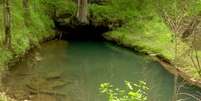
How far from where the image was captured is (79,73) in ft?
80.1

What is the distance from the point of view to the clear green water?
67.3 feet

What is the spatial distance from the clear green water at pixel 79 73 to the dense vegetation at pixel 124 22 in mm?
987

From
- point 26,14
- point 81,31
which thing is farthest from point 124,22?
point 26,14

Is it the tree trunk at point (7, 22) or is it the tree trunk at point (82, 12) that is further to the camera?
the tree trunk at point (82, 12)

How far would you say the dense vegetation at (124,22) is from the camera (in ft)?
86.9

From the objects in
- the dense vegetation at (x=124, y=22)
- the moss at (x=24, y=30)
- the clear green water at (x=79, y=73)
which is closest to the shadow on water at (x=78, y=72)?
the clear green water at (x=79, y=73)

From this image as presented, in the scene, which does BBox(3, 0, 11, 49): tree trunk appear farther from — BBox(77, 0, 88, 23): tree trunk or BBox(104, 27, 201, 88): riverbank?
BBox(77, 0, 88, 23): tree trunk

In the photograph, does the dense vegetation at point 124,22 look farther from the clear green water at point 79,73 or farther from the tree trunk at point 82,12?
the clear green water at point 79,73

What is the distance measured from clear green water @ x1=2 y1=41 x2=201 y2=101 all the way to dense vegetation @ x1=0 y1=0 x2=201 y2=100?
987mm

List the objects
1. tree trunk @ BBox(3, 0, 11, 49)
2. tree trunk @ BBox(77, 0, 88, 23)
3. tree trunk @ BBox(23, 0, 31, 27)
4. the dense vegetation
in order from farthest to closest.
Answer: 1. tree trunk @ BBox(77, 0, 88, 23)
2. tree trunk @ BBox(23, 0, 31, 27)
3. the dense vegetation
4. tree trunk @ BBox(3, 0, 11, 49)

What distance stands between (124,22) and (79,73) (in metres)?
11.0

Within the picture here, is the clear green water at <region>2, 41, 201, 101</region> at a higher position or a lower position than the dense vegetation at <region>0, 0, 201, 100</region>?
lower

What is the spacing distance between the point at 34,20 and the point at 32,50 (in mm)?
3469

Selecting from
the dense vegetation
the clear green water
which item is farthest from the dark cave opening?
the clear green water
